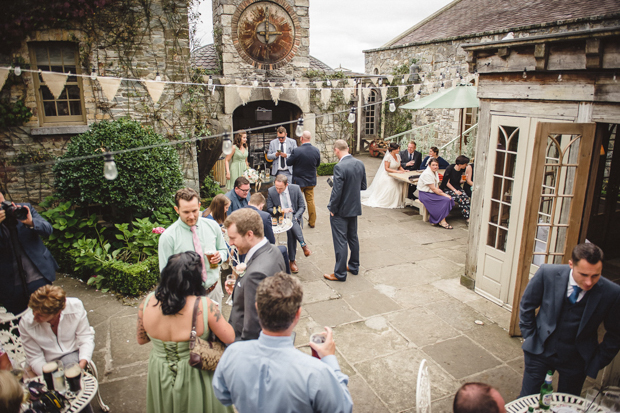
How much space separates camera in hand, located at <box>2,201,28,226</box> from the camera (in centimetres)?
380

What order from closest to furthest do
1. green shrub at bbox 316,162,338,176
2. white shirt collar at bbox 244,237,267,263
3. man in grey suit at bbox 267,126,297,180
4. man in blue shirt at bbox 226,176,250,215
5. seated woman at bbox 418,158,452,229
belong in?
1. white shirt collar at bbox 244,237,267,263
2. man in blue shirt at bbox 226,176,250,215
3. man in grey suit at bbox 267,126,297,180
4. seated woman at bbox 418,158,452,229
5. green shrub at bbox 316,162,338,176

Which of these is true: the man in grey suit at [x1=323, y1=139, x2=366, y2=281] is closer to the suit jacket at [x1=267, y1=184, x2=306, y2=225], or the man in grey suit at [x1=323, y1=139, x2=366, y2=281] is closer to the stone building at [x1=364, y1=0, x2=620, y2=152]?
the suit jacket at [x1=267, y1=184, x2=306, y2=225]

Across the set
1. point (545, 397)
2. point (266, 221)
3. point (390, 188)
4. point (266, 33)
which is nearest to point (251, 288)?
point (266, 221)

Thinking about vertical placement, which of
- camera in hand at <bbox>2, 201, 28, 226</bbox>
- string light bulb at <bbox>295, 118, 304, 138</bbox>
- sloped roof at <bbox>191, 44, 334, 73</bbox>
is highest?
sloped roof at <bbox>191, 44, 334, 73</bbox>

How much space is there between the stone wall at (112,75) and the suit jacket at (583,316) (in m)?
7.70

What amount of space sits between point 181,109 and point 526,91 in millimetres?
6729

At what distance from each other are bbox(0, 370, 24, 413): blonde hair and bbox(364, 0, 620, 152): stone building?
9.39m

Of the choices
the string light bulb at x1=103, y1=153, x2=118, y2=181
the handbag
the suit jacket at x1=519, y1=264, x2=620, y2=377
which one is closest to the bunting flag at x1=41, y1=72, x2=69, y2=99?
the string light bulb at x1=103, y1=153, x2=118, y2=181

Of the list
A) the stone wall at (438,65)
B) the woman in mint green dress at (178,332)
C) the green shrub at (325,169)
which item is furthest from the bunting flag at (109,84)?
the stone wall at (438,65)

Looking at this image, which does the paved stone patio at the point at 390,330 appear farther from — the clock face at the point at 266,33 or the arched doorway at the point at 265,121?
the arched doorway at the point at 265,121

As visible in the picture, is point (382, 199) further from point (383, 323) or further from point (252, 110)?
point (252, 110)

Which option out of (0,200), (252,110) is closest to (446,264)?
(0,200)

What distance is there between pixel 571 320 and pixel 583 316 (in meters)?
0.09

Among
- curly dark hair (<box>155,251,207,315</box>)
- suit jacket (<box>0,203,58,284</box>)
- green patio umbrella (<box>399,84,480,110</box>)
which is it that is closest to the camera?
curly dark hair (<box>155,251,207,315</box>)
